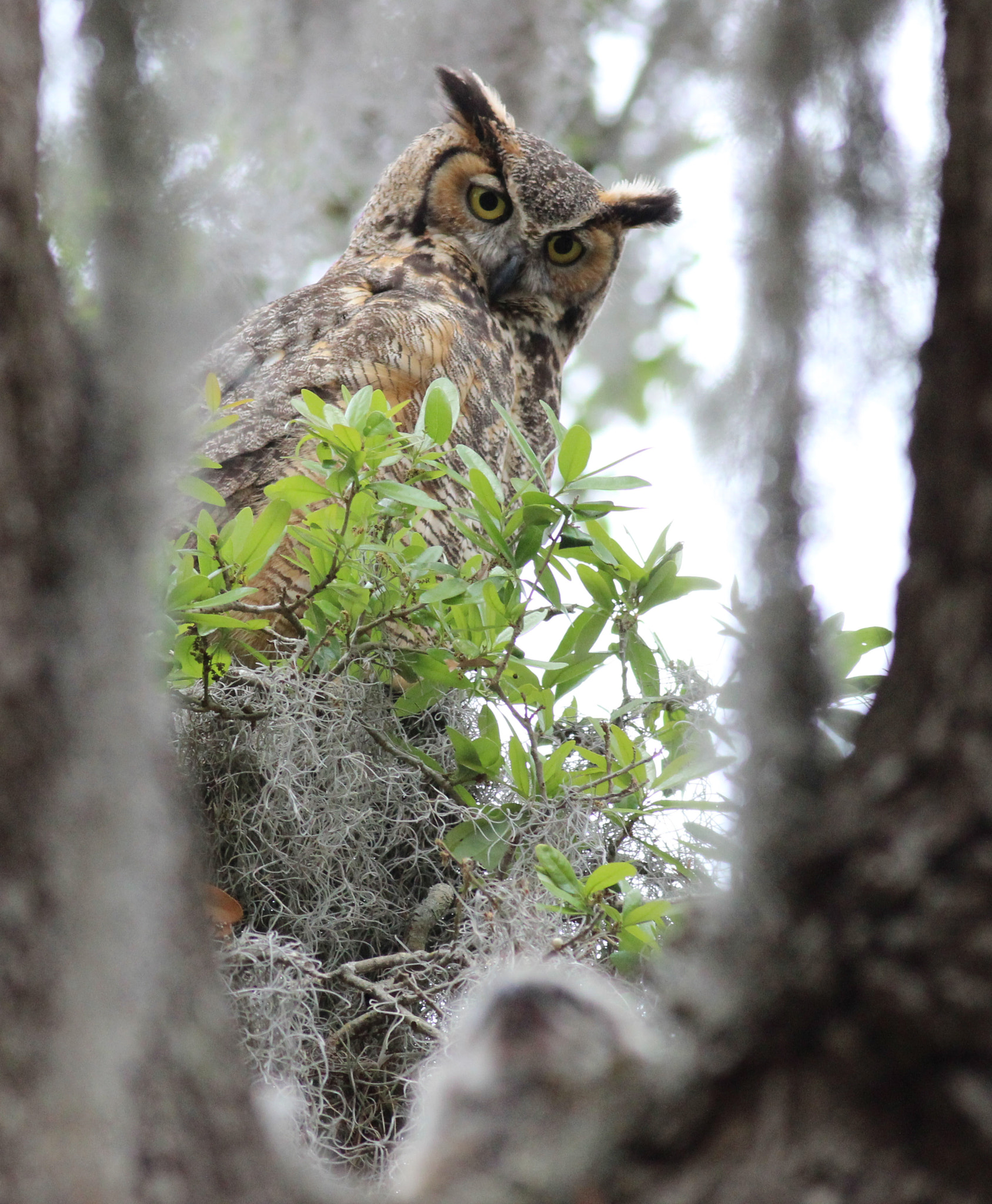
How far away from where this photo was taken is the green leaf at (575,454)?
5.13 feet

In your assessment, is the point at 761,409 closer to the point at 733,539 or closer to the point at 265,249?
the point at 733,539

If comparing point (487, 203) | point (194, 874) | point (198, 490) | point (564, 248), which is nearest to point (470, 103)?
point (487, 203)

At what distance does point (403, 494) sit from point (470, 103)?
193 cm

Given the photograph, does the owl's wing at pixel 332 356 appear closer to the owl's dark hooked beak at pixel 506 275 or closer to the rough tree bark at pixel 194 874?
the owl's dark hooked beak at pixel 506 275

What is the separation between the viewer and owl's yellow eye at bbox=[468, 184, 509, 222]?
3.05 m

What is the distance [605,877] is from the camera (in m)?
1.31

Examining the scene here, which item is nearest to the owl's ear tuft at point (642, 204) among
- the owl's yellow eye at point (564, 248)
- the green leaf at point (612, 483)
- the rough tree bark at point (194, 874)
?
the owl's yellow eye at point (564, 248)

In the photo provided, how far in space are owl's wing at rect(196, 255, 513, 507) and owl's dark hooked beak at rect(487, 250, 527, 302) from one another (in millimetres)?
231

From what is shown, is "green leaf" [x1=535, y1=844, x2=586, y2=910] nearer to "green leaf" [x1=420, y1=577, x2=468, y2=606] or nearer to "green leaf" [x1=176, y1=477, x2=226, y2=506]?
Result: "green leaf" [x1=420, y1=577, x2=468, y2=606]

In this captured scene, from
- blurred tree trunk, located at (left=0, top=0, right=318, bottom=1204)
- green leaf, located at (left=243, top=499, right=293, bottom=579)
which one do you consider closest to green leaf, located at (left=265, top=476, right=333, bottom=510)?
green leaf, located at (left=243, top=499, right=293, bottom=579)

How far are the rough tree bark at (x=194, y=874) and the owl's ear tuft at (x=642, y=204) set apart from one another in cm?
271

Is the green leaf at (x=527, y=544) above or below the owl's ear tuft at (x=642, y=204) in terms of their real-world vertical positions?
below

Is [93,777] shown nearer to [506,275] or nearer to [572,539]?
[572,539]

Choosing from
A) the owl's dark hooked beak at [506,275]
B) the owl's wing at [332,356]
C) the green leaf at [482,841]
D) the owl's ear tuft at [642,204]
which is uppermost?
the owl's ear tuft at [642,204]
